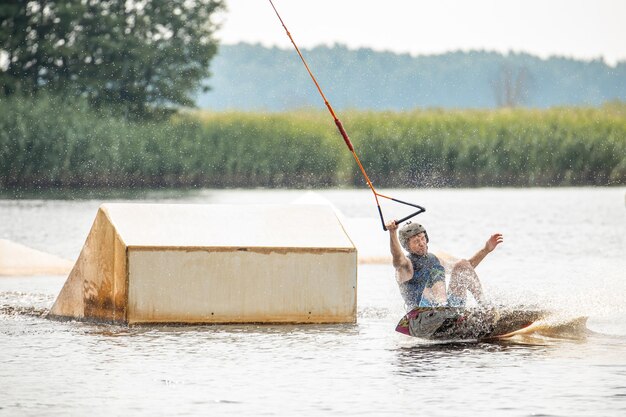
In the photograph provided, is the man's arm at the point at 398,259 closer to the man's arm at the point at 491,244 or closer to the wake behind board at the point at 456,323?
the wake behind board at the point at 456,323

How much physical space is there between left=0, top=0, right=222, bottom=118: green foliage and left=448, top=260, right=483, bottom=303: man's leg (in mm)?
45812

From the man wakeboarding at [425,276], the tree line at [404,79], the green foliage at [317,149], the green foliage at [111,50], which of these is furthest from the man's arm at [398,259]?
the tree line at [404,79]

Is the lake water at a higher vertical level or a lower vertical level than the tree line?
lower

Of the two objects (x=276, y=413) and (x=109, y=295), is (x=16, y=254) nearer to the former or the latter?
(x=109, y=295)

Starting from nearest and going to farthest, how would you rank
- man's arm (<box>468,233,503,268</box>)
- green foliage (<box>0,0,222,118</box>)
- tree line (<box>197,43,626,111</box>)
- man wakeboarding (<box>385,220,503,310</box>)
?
man's arm (<box>468,233,503,268</box>) < man wakeboarding (<box>385,220,503,310</box>) < green foliage (<box>0,0,222,118</box>) < tree line (<box>197,43,626,111</box>)

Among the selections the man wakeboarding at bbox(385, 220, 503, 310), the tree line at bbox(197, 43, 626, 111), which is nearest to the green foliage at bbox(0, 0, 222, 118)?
the man wakeboarding at bbox(385, 220, 503, 310)

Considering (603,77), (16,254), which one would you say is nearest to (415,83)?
(603,77)

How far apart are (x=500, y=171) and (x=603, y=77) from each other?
124059 mm

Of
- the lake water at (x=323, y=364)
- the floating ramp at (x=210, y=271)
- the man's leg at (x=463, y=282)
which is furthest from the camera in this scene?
the floating ramp at (x=210, y=271)

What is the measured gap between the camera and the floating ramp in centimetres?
1351

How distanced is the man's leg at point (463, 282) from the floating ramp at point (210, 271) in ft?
3.42

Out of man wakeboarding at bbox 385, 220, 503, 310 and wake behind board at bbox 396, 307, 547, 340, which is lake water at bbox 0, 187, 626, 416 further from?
man wakeboarding at bbox 385, 220, 503, 310

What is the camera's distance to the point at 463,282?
42.9 ft

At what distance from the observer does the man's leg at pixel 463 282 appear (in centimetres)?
1302
